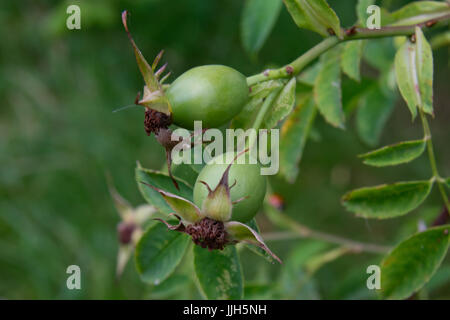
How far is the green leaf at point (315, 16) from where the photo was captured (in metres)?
1.22

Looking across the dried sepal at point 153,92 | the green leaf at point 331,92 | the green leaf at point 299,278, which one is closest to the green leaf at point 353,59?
the green leaf at point 331,92

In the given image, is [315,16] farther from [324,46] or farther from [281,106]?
[281,106]

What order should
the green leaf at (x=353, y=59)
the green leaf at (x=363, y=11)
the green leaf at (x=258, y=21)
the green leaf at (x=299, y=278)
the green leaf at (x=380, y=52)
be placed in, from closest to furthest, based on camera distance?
the green leaf at (x=363, y=11), the green leaf at (x=353, y=59), the green leaf at (x=258, y=21), the green leaf at (x=299, y=278), the green leaf at (x=380, y=52)

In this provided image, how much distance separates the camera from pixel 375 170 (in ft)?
12.8

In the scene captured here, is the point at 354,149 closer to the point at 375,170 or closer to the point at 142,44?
the point at 375,170

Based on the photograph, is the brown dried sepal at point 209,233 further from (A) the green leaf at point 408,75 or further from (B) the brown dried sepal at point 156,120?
(A) the green leaf at point 408,75

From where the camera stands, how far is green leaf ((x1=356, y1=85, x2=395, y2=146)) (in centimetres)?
207

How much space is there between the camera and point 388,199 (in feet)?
4.68

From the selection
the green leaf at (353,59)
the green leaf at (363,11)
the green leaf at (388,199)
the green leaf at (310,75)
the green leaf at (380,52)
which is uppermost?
the green leaf at (380,52)

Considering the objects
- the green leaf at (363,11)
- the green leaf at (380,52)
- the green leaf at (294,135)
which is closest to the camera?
the green leaf at (363,11)

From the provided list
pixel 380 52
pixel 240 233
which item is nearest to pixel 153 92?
pixel 240 233

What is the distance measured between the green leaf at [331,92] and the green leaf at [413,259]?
0.40 meters

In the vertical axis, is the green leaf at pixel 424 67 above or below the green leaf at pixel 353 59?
below
